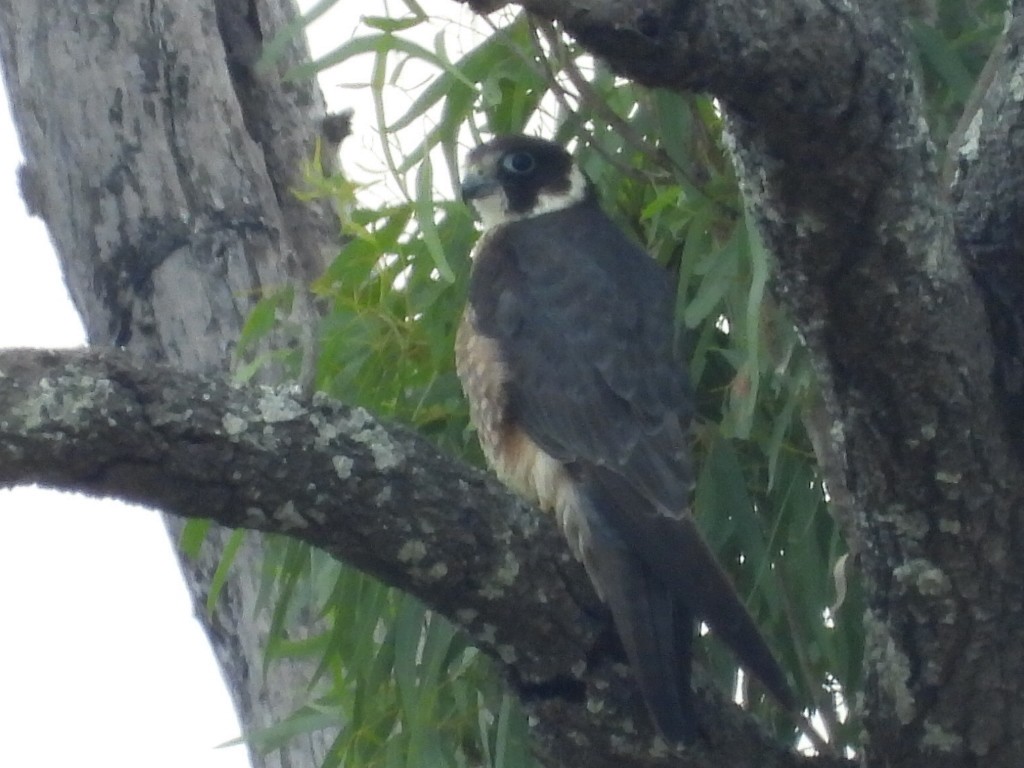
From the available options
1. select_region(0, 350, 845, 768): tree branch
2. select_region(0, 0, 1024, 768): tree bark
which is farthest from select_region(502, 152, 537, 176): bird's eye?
select_region(0, 350, 845, 768): tree branch

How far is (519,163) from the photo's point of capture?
2.83 metres

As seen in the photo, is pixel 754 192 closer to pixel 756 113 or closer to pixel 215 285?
pixel 756 113

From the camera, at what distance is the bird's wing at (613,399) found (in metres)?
2.03

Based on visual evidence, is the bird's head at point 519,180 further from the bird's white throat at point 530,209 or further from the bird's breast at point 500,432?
the bird's breast at point 500,432

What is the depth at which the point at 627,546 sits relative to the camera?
214 centimetres

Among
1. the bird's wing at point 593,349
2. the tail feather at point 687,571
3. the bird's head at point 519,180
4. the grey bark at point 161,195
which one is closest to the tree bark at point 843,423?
the tail feather at point 687,571

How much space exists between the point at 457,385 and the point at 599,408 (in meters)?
0.21

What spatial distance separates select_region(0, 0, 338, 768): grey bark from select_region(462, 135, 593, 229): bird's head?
37 cm

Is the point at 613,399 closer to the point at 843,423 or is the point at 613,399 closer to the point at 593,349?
the point at 593,349

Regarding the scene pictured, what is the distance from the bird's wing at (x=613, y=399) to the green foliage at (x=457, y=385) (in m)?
0.06

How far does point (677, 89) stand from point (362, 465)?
0.53 metres

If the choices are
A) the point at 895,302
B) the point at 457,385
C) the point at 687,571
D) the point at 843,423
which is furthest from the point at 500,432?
the point at 895,302

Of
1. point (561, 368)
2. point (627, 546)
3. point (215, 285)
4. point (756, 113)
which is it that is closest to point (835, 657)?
point (627, 546)

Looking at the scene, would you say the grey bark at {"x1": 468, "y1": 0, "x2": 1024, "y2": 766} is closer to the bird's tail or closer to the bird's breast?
the bird's tail
